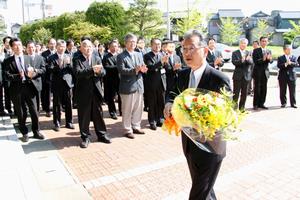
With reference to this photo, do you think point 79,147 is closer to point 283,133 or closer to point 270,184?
point 270,184

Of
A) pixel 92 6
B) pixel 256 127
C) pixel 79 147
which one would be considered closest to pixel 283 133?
pixel 256 127

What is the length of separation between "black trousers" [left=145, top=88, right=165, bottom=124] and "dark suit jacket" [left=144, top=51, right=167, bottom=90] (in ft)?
0.41

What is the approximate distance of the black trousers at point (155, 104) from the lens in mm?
8078

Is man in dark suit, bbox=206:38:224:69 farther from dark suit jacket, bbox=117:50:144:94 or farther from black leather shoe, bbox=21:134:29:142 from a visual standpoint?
black leather shoe, bbox=21:134:29:142

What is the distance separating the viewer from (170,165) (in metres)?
5.71

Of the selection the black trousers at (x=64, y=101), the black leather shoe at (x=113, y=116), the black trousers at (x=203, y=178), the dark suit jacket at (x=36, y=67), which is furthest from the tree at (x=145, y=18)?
the black trousers at (x=203, y=178)

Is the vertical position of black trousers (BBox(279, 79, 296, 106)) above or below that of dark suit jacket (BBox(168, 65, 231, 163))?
below

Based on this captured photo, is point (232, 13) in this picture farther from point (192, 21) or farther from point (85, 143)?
point (85, 143)

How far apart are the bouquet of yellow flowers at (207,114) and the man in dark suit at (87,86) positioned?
154 inches

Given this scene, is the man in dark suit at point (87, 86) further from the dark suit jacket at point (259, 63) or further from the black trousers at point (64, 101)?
the dark suit jacket at point (259, 63)

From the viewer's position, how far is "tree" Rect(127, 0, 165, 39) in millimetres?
28906

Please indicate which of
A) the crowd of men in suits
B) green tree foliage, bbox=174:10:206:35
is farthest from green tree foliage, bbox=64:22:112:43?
the crowd of men in suits

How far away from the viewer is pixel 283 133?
295 inches

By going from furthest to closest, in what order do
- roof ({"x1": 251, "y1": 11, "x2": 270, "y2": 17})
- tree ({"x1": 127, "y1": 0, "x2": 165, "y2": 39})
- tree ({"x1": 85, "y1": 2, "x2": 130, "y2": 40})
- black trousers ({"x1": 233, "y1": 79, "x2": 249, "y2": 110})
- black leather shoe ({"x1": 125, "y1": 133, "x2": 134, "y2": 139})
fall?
roof ({"x1": 251, "y1": 11, "x2": 270, "y2": 17}) < tree ({"x1": 85, "y1": 2, "x2": 130, "y2": 40}) < tree ({"x1": 127, "y1": 0, "x2": 165, "y2": 39}) < black trousers ({"x1": 233, "y1": 79, "x2": 249, "y2": 110}) < black leather shoe ({"x1": 125, "y1": 133, "x2": 134, "y2": 139})
